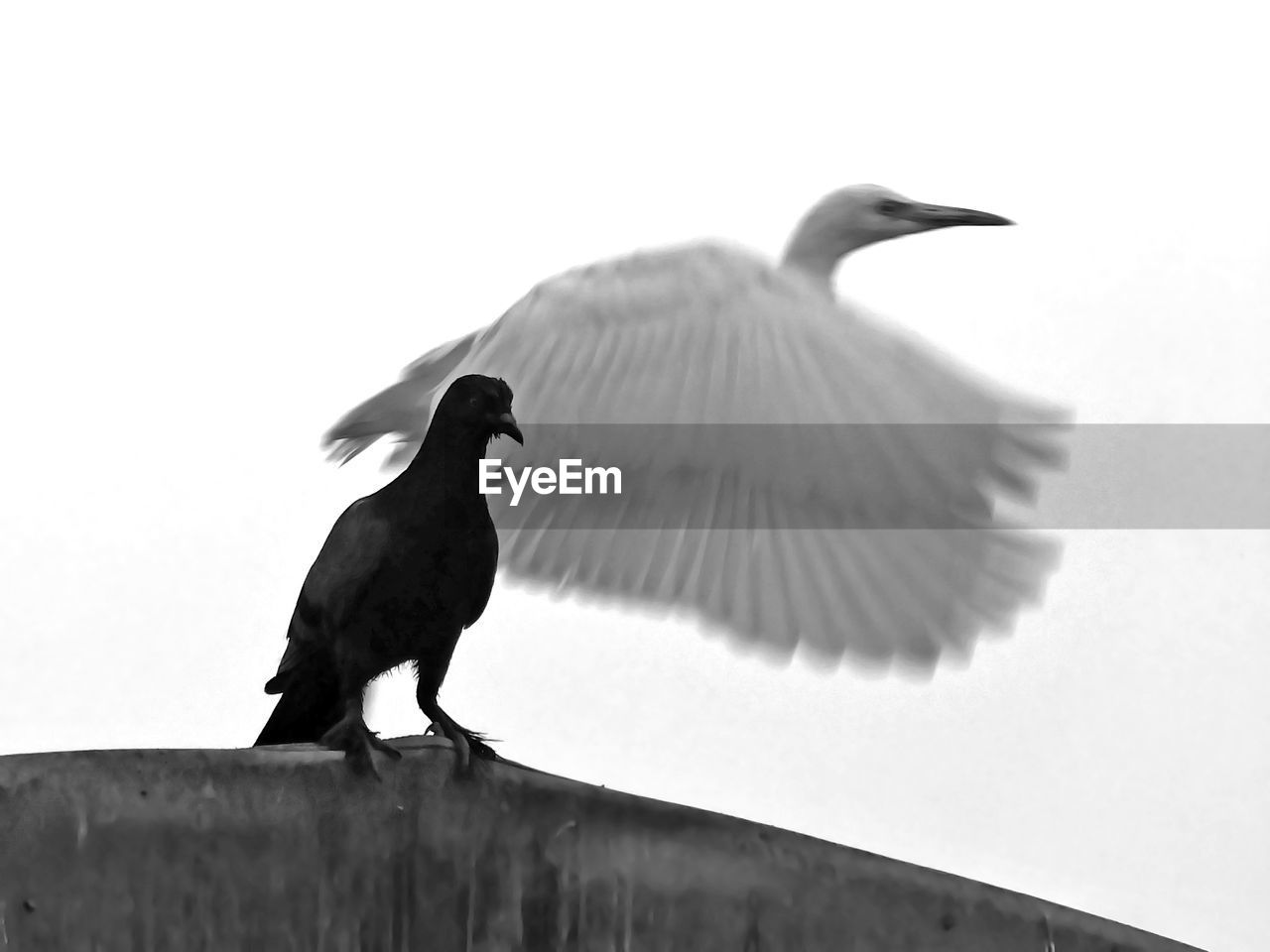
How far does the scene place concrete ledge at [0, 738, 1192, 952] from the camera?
19.7 inches

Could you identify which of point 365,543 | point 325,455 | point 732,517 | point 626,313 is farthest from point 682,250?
point 365,543

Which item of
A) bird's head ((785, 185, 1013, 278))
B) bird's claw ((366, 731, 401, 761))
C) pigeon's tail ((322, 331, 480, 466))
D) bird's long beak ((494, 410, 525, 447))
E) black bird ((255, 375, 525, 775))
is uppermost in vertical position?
bird's head ((785, 185, 1013, 278))

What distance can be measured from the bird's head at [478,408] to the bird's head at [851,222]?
534 mm

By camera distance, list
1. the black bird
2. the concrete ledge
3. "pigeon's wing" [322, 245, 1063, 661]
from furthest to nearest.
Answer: "pigeon's wing" [322, 245, 1063, 661], the black bird, the concrete ledge

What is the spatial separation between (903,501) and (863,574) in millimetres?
63

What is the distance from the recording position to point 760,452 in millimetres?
970

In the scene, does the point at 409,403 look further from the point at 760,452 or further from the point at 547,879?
the point at 547,879

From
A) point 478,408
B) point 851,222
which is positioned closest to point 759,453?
point 851,222

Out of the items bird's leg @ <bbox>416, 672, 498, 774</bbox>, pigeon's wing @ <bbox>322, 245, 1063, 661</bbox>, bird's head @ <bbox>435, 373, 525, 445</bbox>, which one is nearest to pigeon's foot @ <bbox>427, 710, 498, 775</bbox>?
bird's leg @ <bbox>416, 672, 498, 774</bbox>

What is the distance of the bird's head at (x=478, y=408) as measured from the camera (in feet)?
2.08

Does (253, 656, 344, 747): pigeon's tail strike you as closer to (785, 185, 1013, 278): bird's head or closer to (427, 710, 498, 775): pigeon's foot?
(427, 710, 498, 775): pigeon's foot

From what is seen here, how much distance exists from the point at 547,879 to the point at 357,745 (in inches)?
3.6

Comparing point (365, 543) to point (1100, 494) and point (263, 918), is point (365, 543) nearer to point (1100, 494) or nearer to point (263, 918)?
point (263, 918)

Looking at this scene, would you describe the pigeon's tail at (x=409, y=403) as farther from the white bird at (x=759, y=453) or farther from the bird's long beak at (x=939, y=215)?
the bird's long beak at (x=939, y=215)
